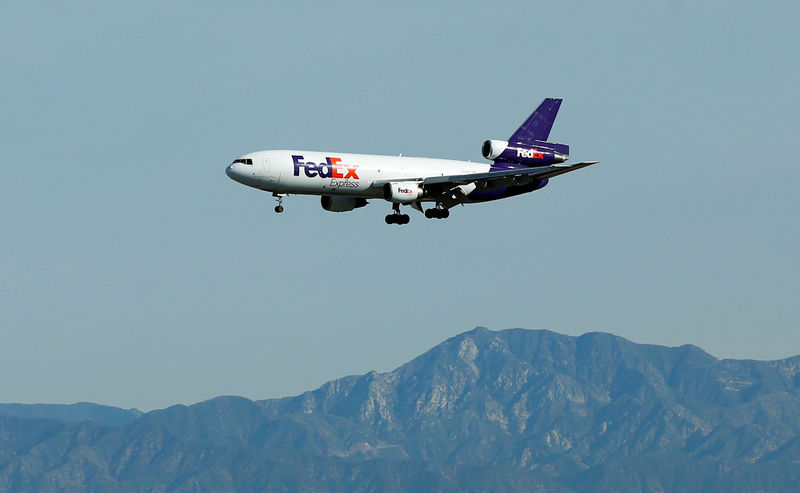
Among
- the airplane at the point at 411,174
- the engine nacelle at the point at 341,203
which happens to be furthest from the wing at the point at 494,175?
the engine nacelle at the point at 341,203

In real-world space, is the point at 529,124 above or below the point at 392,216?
above

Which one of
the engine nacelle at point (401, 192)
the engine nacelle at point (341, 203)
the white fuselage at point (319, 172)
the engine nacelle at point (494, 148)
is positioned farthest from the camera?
the engine nacelle at point (494, 148)

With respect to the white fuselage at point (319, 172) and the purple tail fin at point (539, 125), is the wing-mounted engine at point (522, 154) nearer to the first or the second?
the purple tail fin at point (539, 125)

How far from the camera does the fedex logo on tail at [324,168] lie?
108 m

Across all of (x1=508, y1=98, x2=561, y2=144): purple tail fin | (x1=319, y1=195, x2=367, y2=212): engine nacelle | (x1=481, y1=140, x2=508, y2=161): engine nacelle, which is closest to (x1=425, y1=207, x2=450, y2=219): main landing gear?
(x1=319, y1=195, x2=367, y2=212): engine nacelle

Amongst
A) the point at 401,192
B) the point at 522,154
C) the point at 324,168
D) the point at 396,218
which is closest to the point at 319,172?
the point at 324,168

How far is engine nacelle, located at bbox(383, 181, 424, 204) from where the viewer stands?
110562 mm

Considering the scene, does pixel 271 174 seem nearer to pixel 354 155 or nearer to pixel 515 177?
pixel 354 155

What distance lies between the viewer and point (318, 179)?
108m

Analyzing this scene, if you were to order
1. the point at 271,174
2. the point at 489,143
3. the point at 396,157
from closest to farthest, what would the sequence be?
the point at 271,174
the point at 396,157
the point at 489,143

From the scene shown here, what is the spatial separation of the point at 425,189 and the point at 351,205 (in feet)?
23.1

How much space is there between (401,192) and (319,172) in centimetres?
717

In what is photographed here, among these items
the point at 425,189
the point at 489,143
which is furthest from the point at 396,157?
the point at 489,143

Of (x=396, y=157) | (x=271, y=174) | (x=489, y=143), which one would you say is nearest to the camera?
(x=271, y=174)
